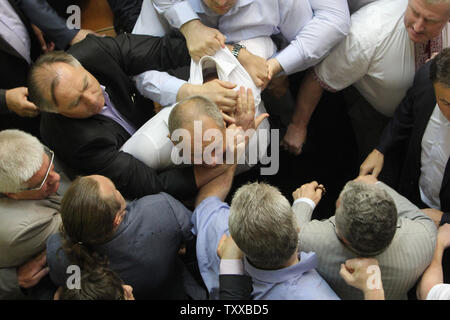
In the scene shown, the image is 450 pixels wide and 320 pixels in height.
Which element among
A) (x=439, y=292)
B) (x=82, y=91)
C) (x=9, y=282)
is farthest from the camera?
(x=82, y=91)

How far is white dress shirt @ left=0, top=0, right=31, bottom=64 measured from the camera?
2.15m

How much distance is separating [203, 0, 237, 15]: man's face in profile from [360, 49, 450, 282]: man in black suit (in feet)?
3.20

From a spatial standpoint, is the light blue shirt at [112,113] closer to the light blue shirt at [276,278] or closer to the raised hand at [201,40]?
the raised hand at [201,40]

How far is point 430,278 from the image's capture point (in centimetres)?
149

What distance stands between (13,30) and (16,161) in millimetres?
1078

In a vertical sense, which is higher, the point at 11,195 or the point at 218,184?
the point at 11,195

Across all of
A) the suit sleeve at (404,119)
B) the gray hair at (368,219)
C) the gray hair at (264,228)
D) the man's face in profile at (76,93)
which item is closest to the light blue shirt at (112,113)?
the man's face in profile at (76,93)

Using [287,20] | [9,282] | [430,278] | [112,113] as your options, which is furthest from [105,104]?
[430,278]

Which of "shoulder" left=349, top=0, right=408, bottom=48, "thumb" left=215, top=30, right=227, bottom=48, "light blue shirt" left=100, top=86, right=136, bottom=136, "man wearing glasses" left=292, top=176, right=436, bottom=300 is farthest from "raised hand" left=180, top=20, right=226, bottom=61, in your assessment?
"man wearing glasses" left=292, top=176, right=436, bottom=300

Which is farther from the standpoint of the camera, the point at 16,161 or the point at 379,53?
the point at 379,53

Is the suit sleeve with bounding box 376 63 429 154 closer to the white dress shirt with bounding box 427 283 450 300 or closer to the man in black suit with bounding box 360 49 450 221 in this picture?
the man in black suit with bounding box 360 49 450 221

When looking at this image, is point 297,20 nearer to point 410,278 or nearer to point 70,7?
point 410,278

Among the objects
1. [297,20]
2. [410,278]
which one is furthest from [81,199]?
[297,20]

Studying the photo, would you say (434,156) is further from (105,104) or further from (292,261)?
(105,104)
